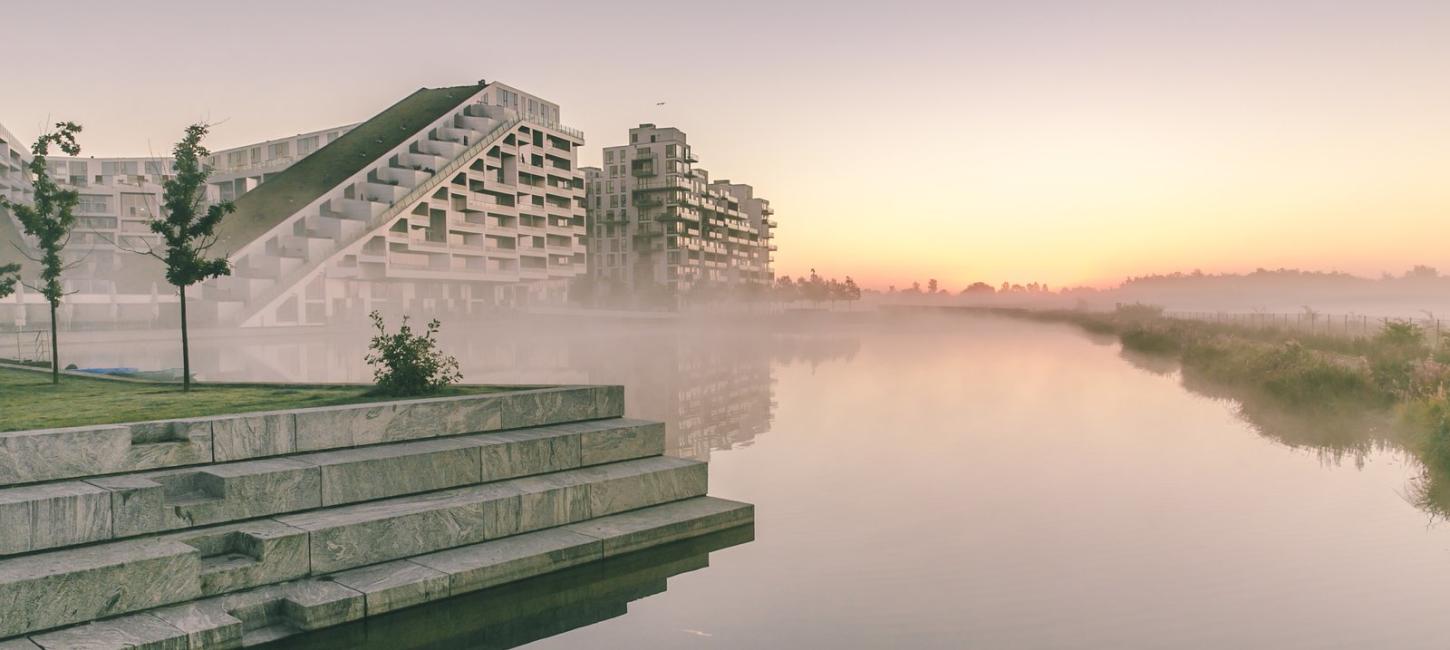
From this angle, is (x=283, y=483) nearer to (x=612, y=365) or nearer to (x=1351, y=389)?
(x=1351, y=389)

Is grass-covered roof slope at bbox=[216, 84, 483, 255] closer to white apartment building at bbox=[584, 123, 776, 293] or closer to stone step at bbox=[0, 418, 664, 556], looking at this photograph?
white apartment building at bbox=[584, 123, 776, 293]

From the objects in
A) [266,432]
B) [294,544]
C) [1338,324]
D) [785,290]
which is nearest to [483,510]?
[294,544]

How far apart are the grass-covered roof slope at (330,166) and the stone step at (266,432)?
64.5 m

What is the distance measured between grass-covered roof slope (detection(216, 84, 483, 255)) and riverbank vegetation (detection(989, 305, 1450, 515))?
65.4 meters

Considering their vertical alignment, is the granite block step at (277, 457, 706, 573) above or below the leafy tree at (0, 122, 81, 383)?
below

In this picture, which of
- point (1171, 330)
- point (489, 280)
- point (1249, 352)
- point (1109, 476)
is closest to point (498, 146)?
point (489, 280)

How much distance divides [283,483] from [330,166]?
8712 centimetres

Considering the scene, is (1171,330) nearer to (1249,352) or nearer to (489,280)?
(1249,352)

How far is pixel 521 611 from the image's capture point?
8.95m

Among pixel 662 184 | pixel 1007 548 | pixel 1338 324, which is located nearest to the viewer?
pixel 1007 548

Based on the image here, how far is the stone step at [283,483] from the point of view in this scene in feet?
26.5

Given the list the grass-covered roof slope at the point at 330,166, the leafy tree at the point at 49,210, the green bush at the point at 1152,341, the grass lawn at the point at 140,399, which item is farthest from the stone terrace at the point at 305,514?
the grass-covered roof slope at the point at 330,166

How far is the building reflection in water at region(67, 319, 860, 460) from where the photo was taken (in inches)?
863

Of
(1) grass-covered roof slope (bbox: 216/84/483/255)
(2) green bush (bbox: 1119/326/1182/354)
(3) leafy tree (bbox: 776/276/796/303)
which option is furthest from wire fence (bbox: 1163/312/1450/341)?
(3) leafy tree (bbox: 776/276/796/303)
